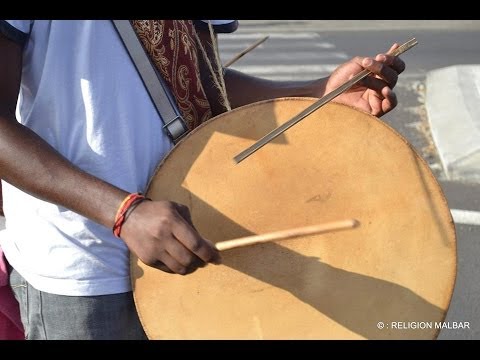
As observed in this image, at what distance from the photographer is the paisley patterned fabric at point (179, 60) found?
1.96m


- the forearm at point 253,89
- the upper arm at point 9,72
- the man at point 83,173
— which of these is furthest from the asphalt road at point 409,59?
the upper arm at point 9,72

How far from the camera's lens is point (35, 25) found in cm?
181

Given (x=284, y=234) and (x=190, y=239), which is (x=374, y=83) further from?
(x=190, y=239)

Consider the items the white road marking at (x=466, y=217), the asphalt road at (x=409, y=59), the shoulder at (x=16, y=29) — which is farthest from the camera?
the white road marking at (x=466, y=217)

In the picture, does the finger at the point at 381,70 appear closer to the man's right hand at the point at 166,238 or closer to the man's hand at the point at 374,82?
the man's hand at the point at 374,82

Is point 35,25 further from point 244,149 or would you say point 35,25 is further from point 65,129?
point 244,149

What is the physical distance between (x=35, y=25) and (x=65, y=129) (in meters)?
0.23

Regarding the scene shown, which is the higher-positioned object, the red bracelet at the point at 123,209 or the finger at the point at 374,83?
the red bracelet at the point at 123,209

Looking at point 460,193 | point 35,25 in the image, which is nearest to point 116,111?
point 35,25

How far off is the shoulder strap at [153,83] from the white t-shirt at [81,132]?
0.01 metres

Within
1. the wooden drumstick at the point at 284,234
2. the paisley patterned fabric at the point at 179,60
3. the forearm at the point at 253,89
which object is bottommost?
the wooden drumstick at the point at 284,234

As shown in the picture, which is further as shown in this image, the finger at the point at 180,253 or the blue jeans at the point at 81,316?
the blue jeans at the point at 81,316

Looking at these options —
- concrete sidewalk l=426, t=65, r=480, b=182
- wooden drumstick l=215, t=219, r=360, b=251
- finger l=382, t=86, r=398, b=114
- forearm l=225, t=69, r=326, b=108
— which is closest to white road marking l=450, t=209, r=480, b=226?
concrete sidewalk l=426, t=65, r=480, b=182

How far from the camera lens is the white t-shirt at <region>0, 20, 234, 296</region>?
1824 millimetres
